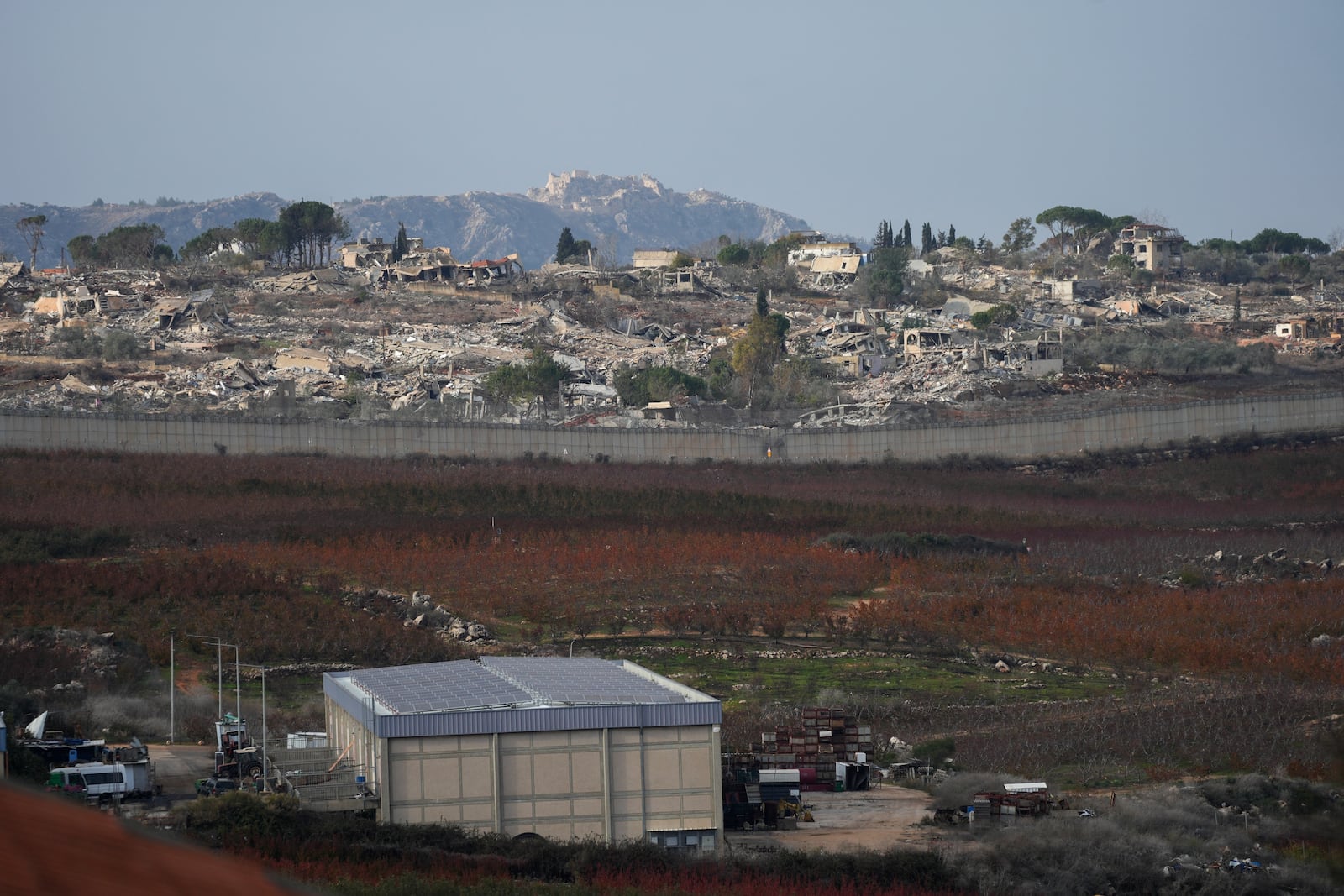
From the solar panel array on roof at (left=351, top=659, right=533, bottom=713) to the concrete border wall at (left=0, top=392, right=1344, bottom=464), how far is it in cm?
2615

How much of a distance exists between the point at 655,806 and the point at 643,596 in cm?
1415

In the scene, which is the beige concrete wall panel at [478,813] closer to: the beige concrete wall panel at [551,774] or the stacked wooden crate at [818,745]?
the beige concrete wall panel at [551,774]

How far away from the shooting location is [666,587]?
1276 inches

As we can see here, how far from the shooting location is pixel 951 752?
21297mm

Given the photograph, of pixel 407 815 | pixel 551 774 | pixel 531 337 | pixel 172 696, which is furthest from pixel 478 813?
pixel 531 337

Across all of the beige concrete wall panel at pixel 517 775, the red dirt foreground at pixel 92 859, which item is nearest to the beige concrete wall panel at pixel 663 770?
the beige concrete wall panel at pixel 517 775

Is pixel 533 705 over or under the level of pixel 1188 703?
over

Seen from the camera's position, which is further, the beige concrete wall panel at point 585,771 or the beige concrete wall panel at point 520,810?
the beige concrete wall panel at point 585,771

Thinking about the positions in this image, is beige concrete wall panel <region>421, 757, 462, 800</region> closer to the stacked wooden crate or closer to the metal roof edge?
the metal roof edge

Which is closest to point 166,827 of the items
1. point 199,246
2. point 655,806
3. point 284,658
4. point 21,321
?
point 655,806

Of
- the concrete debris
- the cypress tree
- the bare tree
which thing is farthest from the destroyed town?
the cypress tree

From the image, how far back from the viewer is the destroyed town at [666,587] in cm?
1695

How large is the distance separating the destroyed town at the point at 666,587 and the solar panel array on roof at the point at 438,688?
0.11 m

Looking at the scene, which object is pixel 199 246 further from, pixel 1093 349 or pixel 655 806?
pixel 655 806
